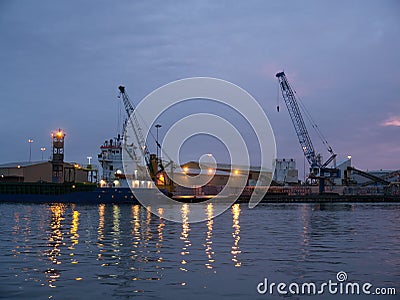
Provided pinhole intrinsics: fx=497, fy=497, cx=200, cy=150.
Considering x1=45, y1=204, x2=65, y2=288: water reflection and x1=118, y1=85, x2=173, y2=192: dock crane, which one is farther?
x1=118, y1=85, x2=173, y2=192: dock crane

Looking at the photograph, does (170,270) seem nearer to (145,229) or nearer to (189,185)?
(145,229)

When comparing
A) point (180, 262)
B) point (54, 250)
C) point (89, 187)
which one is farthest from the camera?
point (89, 187)

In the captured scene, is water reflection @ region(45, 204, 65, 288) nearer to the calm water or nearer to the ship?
the calm water

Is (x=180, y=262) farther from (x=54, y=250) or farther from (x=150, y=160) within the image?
(x=150, y=160)

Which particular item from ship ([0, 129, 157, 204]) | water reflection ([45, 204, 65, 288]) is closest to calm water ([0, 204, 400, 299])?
water reflection ([45, 204, 65, 288])

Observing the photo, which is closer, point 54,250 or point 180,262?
point 180,262

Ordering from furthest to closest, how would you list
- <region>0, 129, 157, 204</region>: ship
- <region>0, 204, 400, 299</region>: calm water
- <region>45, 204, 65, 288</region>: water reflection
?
<region>0, 129, 157, 204</region>: ship, <region>45, 204, 65, 288</region>: water reflection, <region>0, 204, 400, 299</region>: calm water

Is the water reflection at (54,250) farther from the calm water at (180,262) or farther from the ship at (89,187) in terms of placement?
the ship at (89,187)

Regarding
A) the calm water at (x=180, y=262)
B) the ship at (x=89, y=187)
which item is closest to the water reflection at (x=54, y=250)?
the calm water at (x=180, y=262)

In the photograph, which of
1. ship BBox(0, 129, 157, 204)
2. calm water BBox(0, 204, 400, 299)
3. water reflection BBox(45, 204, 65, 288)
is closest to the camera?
calm water BBox(0, 204, 400, 299)

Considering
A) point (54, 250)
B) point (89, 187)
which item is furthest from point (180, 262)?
point (89, 187)

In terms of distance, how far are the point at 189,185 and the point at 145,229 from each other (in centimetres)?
11428

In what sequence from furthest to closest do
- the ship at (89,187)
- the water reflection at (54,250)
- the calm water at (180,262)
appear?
the ship at (89,187) < the water reflection at (54,250) < the calm water at (180,262)

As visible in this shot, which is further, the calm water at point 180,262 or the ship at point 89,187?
the ship at point 89,187
